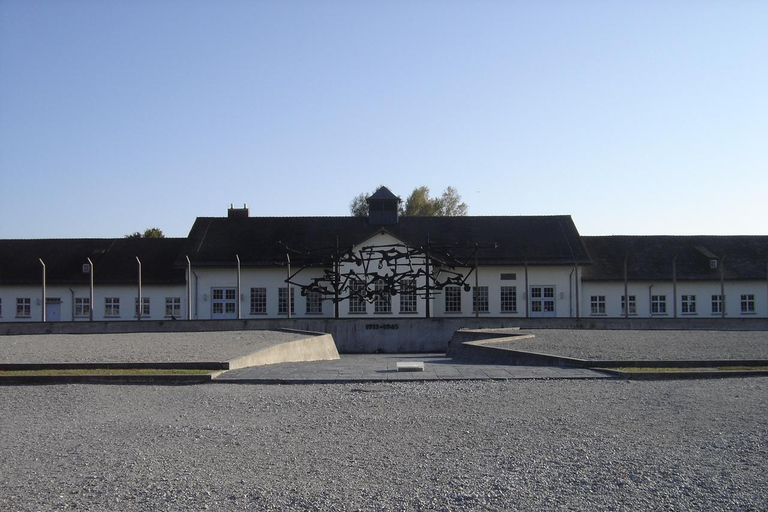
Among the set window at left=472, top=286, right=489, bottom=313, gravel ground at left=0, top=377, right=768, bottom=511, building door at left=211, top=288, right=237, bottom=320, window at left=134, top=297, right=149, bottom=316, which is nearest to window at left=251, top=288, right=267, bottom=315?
building door at left=211, top=288, right=237, bottom=320

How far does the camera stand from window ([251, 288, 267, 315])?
44500mm

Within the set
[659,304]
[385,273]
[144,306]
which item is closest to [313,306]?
[385,273]

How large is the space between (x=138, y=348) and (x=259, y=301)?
23.3m

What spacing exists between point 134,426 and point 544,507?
5861 mm

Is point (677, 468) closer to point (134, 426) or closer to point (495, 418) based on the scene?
point (495, 418)

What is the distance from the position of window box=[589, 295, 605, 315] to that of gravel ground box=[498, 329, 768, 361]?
57.8 feet

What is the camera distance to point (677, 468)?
7953 mm

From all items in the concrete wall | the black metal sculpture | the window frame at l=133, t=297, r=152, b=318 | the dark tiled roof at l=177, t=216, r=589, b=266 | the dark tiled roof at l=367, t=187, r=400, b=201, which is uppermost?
the dark tiled roof at l=367, t=187, r=400, b=201

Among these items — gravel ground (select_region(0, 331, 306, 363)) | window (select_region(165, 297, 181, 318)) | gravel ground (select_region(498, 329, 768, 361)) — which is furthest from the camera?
window (select_region(165, 297, 181, 318))

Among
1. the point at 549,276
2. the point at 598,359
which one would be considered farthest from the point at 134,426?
the point at 549,276

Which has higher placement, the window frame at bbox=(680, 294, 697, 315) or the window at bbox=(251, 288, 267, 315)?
the window at bbox=(251, 288, 267, 315)

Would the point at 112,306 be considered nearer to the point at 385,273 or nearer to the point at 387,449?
the point at 385,273

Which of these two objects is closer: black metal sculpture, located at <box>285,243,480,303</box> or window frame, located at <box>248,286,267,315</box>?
black metal sculpture, located at <box>285,243,480,303</box>

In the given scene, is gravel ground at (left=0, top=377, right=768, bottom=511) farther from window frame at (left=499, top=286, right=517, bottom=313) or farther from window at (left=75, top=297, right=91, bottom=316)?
window at (left=75, top=297, right=91, bottom=316)
